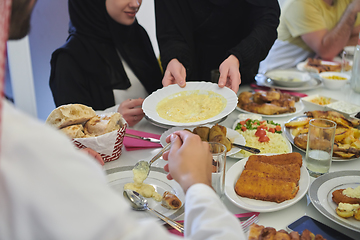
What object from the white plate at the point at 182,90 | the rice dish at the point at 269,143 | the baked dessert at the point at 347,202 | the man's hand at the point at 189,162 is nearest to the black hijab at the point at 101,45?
the white plate at the point at 182,90

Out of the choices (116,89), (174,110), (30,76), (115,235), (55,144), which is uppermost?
(55,144)

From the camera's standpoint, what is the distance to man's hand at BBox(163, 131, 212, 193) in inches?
29.5

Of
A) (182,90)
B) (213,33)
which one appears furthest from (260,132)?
(213,33)

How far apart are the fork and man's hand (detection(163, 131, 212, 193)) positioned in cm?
22

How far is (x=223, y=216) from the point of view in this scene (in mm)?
637

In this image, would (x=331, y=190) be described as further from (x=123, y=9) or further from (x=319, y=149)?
(x=123, y=9)

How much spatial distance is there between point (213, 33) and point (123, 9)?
0.69 meters

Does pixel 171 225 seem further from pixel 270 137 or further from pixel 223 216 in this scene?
pixel 270 137

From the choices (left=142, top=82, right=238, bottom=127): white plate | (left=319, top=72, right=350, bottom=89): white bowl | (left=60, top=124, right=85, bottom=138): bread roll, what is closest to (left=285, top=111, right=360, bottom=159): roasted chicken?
(left=142, top=82, right=238, bottom=127): white plate

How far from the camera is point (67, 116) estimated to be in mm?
1239

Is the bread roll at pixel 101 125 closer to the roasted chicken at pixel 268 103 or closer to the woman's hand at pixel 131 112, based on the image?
the woman's hand at pixel 131 112

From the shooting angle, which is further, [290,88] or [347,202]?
[290,88]

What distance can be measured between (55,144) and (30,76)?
11.5 feet

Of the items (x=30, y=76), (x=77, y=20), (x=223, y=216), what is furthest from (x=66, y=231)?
(x=30, y=76)
